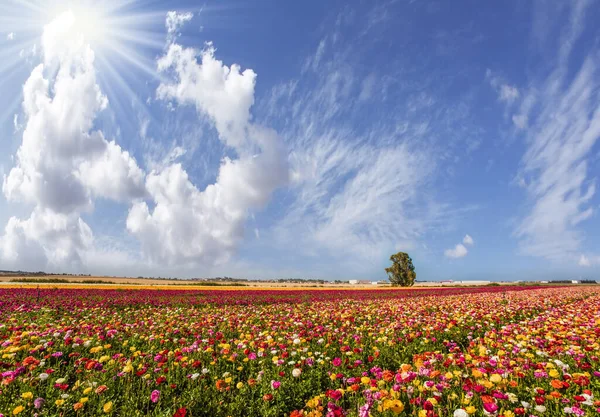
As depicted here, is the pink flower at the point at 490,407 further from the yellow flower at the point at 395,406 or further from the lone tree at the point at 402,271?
the lone tree at the point at 402,271

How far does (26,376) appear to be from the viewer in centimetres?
489

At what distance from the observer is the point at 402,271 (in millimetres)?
66875

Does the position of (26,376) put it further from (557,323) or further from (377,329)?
(557,323)

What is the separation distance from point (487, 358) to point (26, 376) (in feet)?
24.4

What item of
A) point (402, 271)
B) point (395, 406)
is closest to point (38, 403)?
point (395, 406)

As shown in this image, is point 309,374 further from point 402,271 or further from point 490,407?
point 402,271

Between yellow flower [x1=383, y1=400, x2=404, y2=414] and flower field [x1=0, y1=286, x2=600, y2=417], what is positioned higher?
yellow flower [x1=383, y1=400, x2=404, y2=414]

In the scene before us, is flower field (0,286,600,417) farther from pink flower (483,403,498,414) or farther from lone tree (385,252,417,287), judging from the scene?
lone tree (385,252,417,287)

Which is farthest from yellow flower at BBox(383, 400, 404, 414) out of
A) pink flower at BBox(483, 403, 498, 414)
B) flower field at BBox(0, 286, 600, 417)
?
pink flower at BBox(483, 403, 498, 414)

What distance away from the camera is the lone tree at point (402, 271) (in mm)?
→ 65938

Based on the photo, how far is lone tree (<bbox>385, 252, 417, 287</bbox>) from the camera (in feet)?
216

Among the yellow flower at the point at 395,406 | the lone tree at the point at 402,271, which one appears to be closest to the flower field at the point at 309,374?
the yellow flower at the point at 395,406

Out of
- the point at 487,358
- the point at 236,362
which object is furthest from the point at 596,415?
the point at 236,362

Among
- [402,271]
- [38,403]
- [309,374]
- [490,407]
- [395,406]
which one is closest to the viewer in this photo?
[490,407]
